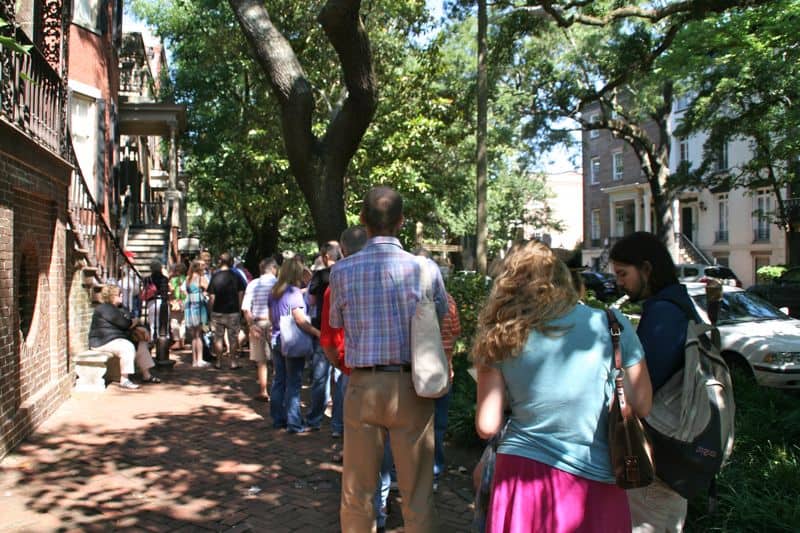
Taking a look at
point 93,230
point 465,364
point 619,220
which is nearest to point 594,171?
point 619,220

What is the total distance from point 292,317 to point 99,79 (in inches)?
506

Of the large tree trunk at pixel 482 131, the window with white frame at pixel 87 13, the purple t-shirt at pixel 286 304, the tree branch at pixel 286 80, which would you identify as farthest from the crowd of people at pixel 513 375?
the window with white frame at pixel 87 13

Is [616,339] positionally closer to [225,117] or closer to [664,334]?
[664,334]

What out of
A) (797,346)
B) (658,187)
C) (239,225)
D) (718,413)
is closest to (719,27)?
(658,187)

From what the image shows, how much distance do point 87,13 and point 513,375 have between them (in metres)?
17.3

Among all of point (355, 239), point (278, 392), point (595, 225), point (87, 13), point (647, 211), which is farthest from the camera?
point (595, 225)

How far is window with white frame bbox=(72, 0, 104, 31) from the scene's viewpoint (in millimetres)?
16405

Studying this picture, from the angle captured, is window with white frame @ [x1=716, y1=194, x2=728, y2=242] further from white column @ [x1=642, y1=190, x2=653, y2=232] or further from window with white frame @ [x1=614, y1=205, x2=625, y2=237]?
window with white frame @ [x1=614, y1=205, x2=625, y2=237]

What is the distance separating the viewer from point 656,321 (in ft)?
9.61

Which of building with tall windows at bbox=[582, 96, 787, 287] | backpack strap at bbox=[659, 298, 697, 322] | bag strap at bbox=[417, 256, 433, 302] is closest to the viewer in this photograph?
backpack strap at bbox=[659, 298, 697, 322]

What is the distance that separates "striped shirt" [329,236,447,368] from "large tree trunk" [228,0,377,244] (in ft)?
14.7

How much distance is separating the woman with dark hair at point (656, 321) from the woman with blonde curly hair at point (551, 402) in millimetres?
344

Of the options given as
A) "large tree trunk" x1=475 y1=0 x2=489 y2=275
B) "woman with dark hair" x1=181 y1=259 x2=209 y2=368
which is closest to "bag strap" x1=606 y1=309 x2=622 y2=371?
"woman with dark hair" x1=181 y1=259 x2=209 y2=368

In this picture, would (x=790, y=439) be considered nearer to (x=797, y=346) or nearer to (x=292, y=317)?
(x=797, y=346)
